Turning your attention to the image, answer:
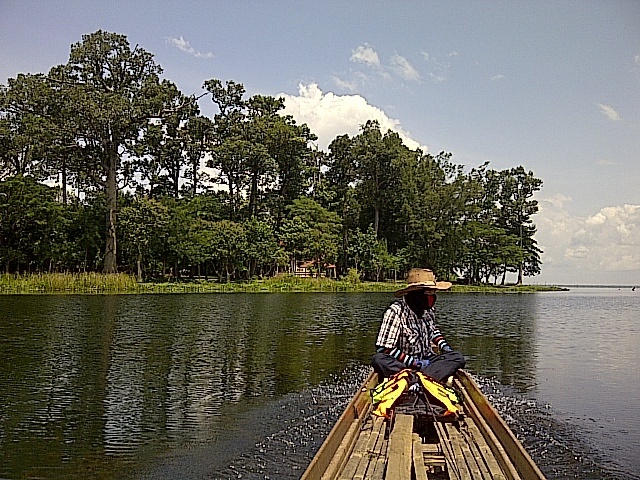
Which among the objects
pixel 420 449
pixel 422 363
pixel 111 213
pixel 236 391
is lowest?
pixel 236 391

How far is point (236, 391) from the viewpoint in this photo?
12.4 metres

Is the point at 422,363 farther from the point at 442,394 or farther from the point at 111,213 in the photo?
the point at 111,213

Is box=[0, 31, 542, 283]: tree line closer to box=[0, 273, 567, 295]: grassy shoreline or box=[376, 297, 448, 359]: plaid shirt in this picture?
box=[0, 273, 567, 295]: grassy shoreline

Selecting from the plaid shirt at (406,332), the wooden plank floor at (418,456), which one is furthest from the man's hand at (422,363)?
the wooden plank floor at (418,456)

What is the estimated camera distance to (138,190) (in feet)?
176

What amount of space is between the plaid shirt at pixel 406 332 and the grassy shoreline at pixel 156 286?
34.6m

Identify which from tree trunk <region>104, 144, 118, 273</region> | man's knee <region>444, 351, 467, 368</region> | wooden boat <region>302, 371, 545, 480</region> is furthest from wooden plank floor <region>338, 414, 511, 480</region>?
tree trunk <region>104, 144, 118, 273</region>

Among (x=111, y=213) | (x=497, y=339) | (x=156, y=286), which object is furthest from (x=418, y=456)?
(x=111, y=213)

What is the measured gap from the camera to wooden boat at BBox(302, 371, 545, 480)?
5.08m

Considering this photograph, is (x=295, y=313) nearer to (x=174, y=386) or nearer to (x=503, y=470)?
(x=174, y=386)

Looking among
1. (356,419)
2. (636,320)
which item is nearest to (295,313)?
(636,320)

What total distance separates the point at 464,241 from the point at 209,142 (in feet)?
81.2

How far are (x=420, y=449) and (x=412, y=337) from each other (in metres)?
2.26

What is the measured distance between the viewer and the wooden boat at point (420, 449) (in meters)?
5.08
